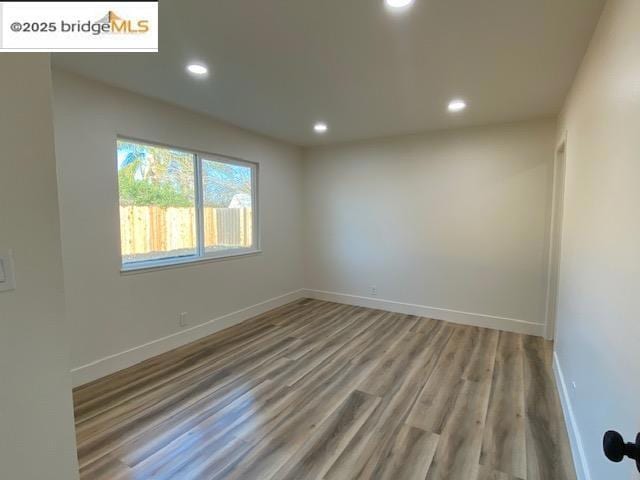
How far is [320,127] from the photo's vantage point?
4.05m

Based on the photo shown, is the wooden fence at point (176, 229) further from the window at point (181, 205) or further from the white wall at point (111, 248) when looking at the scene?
the white wall at point (111, 248)

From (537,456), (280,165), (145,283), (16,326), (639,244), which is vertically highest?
(280,165)

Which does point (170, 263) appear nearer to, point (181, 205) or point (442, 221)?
point (181, 205)

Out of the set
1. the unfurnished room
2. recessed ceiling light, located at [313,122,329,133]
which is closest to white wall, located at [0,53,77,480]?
the unfurnished room

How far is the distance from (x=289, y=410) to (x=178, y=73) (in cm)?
265

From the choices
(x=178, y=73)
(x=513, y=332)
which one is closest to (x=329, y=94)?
(x=178, y=73)

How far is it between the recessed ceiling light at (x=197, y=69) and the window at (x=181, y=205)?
3.45ft

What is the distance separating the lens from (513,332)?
3.86m

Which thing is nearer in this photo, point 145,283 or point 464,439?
point 464,439

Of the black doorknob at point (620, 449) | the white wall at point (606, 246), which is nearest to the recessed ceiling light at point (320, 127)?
the white wall at point (606, 246)

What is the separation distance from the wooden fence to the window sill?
0.40 feet

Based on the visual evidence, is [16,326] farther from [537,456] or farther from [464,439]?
[537,456]

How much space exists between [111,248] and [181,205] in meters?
0.89

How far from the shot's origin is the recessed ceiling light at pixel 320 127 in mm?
3906
